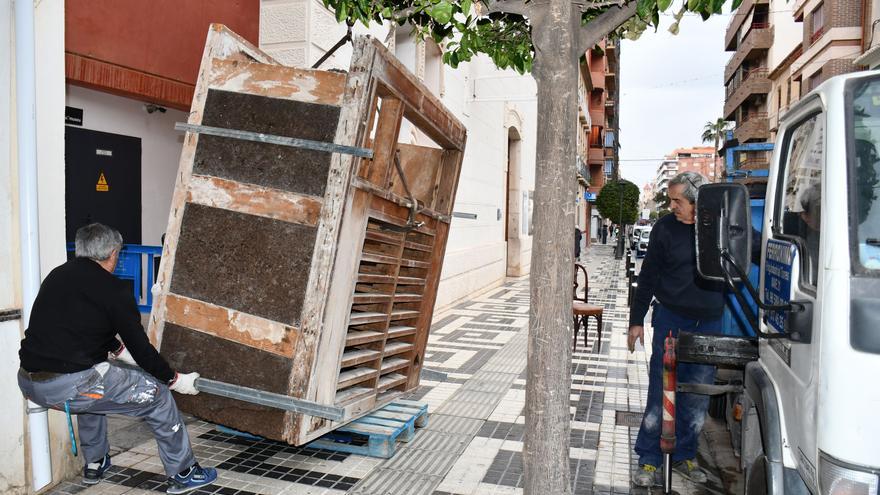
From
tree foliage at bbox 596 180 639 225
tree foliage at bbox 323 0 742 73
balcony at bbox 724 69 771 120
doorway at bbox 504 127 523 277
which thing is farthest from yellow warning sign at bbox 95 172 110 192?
balcony at bbox 724 69 771 120

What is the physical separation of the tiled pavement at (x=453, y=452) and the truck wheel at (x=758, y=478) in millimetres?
1719

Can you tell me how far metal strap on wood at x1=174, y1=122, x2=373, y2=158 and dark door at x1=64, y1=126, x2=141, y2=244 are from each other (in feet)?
9.56

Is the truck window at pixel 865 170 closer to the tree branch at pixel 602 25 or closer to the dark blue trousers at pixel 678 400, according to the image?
the tree branch at pixel 602 25

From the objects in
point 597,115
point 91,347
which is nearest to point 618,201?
point 597,115

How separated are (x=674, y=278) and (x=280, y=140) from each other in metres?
Answer: 2.62

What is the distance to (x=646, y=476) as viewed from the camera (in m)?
4.33

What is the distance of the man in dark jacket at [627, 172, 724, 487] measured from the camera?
4305 millimetres

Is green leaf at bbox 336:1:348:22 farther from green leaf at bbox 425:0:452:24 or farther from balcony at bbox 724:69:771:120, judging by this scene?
balcony at bbox 724:69:771:120

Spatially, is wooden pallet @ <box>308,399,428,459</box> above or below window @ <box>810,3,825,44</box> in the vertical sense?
below

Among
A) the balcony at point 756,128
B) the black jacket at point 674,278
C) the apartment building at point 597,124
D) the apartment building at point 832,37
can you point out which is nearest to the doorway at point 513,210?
the apartment building at point 832,37

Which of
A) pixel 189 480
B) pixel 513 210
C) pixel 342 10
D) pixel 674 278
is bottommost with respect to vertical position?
pixel 189 480

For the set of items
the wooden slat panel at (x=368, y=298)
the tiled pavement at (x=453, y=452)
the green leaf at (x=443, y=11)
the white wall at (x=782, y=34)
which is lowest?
the tiled pavement at (x=453, y=452)

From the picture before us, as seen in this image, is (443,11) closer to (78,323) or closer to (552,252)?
(552,252)

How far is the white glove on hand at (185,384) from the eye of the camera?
3758 mm
